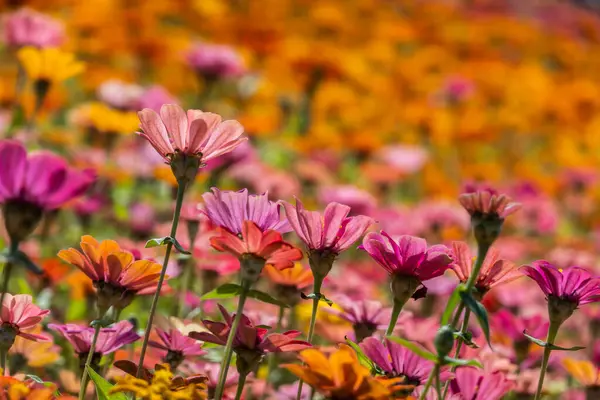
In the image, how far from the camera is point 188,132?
584mm

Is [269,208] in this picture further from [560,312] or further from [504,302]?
[504,302]

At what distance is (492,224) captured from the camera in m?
0.54

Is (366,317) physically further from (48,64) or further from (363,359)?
(48,64)

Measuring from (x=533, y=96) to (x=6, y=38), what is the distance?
2.74m

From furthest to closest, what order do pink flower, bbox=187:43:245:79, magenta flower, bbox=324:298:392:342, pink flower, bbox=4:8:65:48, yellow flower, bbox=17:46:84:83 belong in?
pink flower, bbox=187:43:245:79 < pink flower, bbox=4:8:65:48 < yellow flower, bbox=17:46:84:83 < magenta flower, bbox=324:298:392:342

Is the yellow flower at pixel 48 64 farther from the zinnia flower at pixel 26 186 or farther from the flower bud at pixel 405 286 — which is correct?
the flower bud at pixel 405 286

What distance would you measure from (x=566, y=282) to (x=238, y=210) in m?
0.24

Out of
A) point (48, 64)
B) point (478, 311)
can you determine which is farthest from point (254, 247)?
point (48, 64)

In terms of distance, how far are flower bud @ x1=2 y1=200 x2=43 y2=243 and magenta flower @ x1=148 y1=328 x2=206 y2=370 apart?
0.39ft

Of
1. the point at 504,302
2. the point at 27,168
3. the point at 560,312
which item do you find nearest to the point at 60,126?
the point at 504,302

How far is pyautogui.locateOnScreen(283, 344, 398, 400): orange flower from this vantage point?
0.48m

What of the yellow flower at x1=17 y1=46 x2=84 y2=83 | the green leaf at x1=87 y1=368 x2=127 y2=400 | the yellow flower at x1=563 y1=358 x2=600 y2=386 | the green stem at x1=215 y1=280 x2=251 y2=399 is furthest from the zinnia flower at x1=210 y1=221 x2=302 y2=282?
the yellow flower at x1=17 y1=46 x2=84 y2=83

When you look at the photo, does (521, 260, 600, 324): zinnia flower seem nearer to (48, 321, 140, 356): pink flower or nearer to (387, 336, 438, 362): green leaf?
(387, 336, 438, 362): green leaf

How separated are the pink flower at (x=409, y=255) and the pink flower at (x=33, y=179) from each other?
0.23 meters
